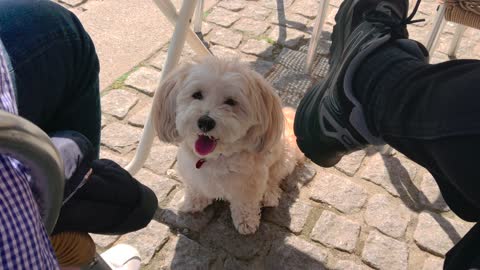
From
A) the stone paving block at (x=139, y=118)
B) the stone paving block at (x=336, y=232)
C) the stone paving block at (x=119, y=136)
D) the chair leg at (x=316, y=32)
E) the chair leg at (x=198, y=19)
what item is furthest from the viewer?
the chair leg at (x=198, y=19)

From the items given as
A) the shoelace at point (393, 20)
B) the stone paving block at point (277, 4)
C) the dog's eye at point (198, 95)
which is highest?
the shoelace at point (393, 20)

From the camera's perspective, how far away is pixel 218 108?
5.80 feet

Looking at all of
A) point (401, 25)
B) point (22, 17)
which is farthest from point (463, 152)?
point (22, 17)

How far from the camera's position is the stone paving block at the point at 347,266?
1959 millimetres

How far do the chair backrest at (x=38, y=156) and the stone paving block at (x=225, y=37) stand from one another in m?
2.63

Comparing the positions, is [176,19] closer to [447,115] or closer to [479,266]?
[447,115]

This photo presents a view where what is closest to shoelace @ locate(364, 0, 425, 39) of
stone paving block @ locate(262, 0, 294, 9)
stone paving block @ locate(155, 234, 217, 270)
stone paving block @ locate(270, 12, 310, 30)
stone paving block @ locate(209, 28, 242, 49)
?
stone paving block @ locate(155, 234, 217, 270)

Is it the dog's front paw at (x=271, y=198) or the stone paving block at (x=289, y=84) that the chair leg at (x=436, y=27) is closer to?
the stone paving block at (x=289, y=84)

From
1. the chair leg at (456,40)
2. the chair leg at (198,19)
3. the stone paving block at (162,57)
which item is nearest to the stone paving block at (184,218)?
the stone paving block at (162,57)

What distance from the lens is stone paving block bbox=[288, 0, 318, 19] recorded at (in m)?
3.59

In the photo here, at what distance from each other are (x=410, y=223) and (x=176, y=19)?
1.52 meters

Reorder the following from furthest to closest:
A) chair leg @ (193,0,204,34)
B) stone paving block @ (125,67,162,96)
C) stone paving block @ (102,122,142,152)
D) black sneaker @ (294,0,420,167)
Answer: chair leg @ (193,0,204,34) → stone paving block @ (125,67,162,96) → stone paving block @ (102,122,142,152) → black sneaker @ (294,0,420,167)

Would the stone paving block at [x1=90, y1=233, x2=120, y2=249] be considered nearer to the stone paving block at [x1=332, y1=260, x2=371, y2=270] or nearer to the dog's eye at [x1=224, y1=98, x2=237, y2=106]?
the dog's eye at [x1=224, y1=98, x2=237, y2=106]

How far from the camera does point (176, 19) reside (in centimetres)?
194
